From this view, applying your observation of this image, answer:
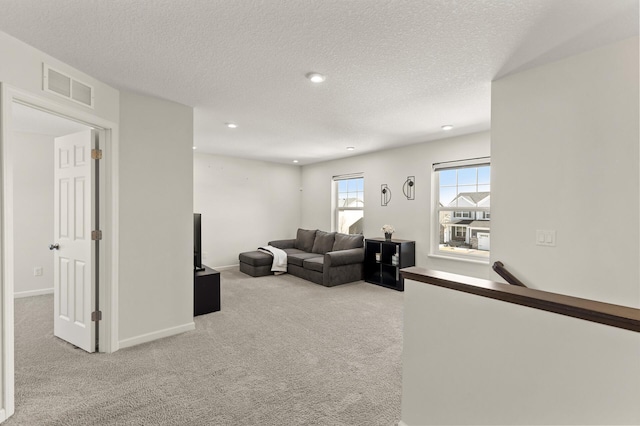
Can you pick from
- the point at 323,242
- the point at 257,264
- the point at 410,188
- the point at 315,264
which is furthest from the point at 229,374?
the point at 323,242

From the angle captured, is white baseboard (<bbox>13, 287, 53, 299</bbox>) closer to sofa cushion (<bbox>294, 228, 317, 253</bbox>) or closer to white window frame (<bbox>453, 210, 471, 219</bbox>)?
sofa cushion (<bbox>294, 228, 317, 253</bbox>)

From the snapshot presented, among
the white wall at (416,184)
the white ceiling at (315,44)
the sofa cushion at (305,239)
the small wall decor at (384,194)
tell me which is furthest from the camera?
the sofa cushion at (305,239)

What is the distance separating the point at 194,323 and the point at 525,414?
3130 millimetres

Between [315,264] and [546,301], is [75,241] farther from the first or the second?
[546,301]

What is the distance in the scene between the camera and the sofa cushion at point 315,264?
545 centimetres

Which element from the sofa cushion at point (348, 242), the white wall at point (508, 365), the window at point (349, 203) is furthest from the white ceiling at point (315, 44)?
the window at point (349, 203)

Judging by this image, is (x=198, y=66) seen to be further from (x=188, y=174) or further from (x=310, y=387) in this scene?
(x=310, y=387)

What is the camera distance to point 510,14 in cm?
175

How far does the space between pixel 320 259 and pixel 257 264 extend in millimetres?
1241

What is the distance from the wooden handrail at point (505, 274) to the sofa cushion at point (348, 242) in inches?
137

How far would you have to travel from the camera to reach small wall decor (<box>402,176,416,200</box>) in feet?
17.9

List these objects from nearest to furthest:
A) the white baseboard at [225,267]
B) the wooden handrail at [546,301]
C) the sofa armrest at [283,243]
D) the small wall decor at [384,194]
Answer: the wooden handrail at [546,301] → the small wall decor at [384,194] → the white baseboard at [225,267] → the sofa armrest at [283,243]

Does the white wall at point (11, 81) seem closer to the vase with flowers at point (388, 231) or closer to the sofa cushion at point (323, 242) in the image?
the vase with flowers at point (388, 231)

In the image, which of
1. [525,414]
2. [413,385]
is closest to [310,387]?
[413,385]
